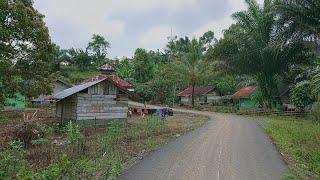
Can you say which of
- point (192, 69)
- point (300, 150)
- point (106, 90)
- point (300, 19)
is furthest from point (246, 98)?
point (300, 150)

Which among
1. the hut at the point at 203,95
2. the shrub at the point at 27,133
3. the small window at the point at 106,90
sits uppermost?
the hut at the point at 203,95

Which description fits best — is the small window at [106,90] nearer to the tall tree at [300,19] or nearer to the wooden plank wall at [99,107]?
the wooden plank wall at [99,107]

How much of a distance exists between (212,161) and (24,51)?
14.8m

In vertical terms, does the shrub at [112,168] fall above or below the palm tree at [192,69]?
below

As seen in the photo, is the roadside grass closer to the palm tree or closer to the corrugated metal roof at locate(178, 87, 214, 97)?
the palm tree

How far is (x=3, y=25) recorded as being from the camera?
2066cm

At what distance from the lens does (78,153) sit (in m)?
12.8

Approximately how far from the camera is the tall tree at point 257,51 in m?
38.8

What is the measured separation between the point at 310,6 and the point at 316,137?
45.0 ft

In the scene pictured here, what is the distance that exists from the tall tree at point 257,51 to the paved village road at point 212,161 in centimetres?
2232

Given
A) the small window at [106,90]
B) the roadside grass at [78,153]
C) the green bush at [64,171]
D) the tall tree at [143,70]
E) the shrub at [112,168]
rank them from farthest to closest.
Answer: the tall tree at [143,70]
the small window at [106,90]
the shrub at [112,168]
the roadside grass at [78,153]
the green bush at [64,171]

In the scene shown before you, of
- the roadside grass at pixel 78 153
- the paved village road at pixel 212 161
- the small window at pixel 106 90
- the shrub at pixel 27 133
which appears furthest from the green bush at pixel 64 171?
the small window at pixel 106 90

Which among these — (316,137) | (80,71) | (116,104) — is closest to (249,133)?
(316,137)

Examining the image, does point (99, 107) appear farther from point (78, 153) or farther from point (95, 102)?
point (78, 153)
